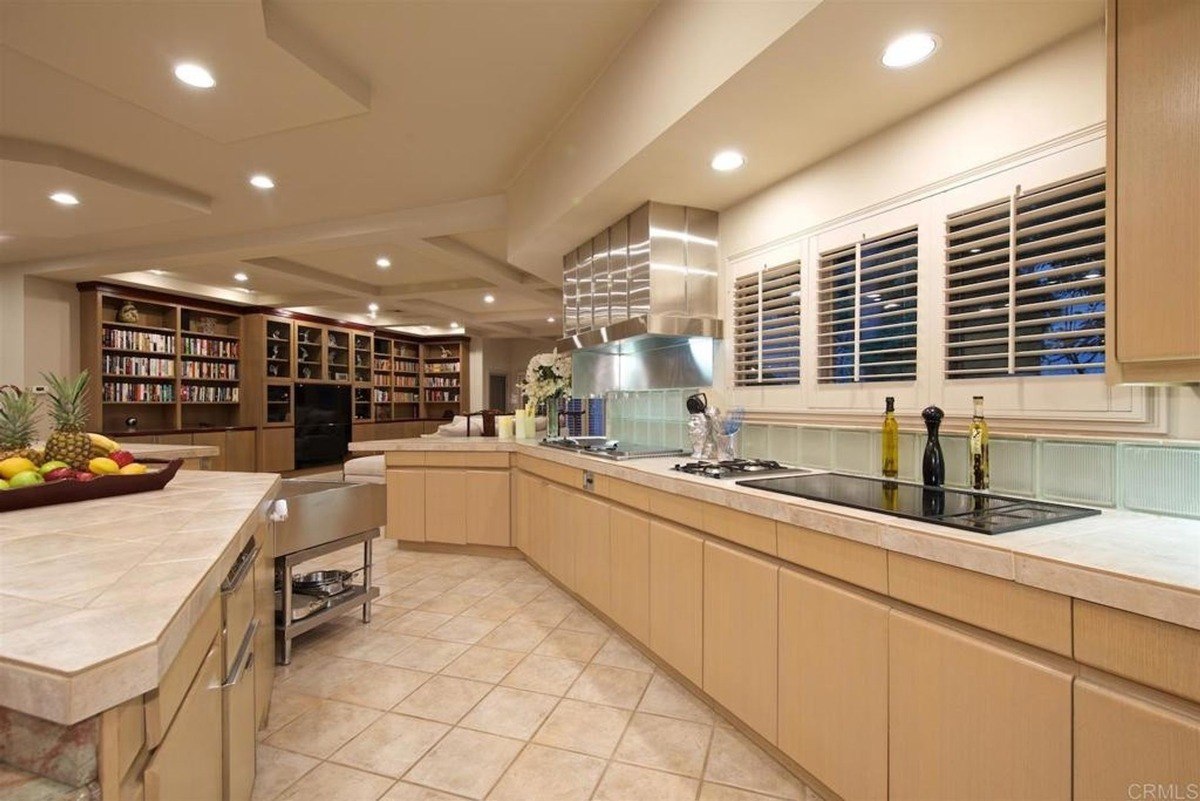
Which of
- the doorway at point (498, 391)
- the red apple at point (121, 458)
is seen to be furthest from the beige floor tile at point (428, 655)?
the doorway at point (498, 391)

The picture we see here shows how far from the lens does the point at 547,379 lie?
4516mm

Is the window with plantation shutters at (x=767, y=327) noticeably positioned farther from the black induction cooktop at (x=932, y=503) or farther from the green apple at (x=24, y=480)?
the green apple at (x=24, y=480)

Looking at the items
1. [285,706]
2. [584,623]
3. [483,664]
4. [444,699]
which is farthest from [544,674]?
[285,706]

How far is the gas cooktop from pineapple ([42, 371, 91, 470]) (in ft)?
6.63

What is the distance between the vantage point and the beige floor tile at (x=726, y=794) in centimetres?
160

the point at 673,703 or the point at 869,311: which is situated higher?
the point at 869,311

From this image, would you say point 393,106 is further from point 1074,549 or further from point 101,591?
point 1074,549

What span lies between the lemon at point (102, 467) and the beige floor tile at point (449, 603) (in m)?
1.80

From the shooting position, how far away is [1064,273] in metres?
1.57

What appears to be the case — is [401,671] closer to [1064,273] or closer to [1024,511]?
[1024,511]

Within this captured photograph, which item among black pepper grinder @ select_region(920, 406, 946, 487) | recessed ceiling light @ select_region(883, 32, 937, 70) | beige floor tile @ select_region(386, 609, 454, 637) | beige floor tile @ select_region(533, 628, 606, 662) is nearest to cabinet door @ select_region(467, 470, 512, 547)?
beige floor tile @ select_region(386, 609, 454, 637)

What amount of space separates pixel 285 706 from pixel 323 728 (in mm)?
260

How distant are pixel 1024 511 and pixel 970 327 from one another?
0.67 m

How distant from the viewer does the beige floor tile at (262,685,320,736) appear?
1.99m
